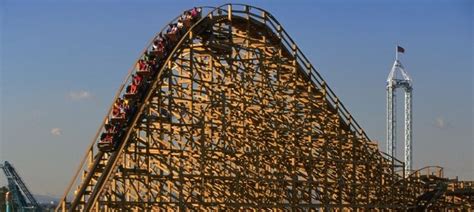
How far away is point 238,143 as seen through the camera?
2277cm

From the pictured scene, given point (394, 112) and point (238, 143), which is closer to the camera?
point (238, 143)

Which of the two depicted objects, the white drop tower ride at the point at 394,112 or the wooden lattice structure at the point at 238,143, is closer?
the wooden lattice structure at the point at 238,143

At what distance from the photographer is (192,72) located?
21625 millimetres

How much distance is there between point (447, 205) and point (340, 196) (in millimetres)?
6344

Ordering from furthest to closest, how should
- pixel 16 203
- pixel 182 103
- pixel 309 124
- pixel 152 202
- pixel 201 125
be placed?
pixel 16 203 < pixel 309 124 < pixel 182 103 < pixel 201 125 < pixel 152 202

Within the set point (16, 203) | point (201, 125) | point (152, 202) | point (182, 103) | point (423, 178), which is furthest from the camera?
point (16, 203)

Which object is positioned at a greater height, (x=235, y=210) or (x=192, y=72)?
(x=192, y=72)

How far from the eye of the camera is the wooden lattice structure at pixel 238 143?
19734mm

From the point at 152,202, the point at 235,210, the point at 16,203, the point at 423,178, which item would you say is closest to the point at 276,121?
the point at 235,210

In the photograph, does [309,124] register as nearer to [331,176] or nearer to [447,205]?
[331,176]

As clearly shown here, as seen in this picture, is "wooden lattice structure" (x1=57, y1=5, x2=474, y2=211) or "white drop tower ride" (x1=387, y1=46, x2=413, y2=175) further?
"white drop tower ride" (x1=387, y1=46, x2=413, y2=175)

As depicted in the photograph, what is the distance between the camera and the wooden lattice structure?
64.7 feet

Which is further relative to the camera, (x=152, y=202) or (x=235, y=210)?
(x=235, y=210)

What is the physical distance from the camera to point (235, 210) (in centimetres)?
2180
